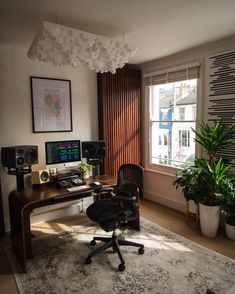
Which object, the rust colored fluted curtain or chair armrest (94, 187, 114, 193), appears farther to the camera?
the rust colored fluted curtain

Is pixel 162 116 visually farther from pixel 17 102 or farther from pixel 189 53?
pixel 17 102

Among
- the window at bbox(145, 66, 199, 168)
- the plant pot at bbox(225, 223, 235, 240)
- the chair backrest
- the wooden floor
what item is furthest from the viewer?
the window at bbox(145, 66, 199, 168)

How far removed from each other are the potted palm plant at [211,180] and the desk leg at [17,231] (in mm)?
1997

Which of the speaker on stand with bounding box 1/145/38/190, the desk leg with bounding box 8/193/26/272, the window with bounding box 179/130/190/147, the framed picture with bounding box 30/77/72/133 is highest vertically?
the framed picture with bounding box 30/77/72/133

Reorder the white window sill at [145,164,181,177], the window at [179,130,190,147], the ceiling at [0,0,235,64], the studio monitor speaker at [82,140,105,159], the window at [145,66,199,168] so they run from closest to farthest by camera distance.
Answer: the ceiling at [0,0,235,64] → the studio monitor speaker at [82,140,105,159] → the window at [145,66,199,168] → the window at [179,130,190,147] → the white window sill at [145,164,181,177]

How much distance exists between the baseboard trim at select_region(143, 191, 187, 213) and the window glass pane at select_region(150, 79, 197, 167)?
0.59 m

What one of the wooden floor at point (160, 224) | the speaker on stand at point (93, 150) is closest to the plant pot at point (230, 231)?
the wooden floor at point (160, 224)

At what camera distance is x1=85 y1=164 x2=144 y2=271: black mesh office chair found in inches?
91.4

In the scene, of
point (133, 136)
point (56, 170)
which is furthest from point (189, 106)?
point (56, 170)

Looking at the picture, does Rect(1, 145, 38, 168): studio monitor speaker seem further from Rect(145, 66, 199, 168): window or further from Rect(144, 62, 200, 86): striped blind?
Rect(144, 62, 200, 86): striped blind

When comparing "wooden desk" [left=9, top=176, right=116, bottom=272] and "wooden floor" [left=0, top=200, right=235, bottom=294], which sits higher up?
"wooden desk" [left=9, top=176, right=116, bottom=272]

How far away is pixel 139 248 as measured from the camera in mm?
2566

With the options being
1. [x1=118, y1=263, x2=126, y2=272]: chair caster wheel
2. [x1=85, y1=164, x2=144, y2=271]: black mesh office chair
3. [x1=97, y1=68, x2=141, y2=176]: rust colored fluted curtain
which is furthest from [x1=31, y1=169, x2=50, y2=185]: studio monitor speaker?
[x1=118, y1=263, x2=126, y2=272]: chair caster wheel

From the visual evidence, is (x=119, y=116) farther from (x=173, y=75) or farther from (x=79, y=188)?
(x=79, y=188)
